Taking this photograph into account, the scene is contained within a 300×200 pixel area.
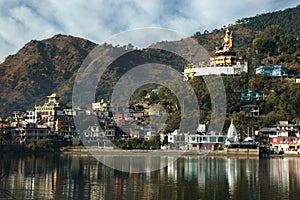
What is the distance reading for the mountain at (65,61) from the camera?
103 meters

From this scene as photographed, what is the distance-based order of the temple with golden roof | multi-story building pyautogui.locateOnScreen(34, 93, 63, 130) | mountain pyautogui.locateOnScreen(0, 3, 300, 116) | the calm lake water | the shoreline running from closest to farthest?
the calm lake water
the shoreline
the temple with golden roof
multi-story building pyautogui.locateOnScreen(34, 93, 63, 130)
mountain pyautogui.locateOnScreen(0, 3, 300, 116)

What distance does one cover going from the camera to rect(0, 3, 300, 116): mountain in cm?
10275

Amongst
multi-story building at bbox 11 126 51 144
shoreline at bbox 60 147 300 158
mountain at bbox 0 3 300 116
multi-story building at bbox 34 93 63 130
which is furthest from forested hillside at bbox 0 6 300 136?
multi-story building at bbox 11 126 51 144

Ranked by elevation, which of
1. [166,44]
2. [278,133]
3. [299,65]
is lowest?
[278,133]

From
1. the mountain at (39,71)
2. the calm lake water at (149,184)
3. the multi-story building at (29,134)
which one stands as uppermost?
the mountain at (39,71)

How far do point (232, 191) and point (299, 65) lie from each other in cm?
4492

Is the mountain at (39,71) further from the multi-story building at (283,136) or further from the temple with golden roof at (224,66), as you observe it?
the multi-story building at (283,136)

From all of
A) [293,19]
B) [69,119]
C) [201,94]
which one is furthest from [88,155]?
[293,19]

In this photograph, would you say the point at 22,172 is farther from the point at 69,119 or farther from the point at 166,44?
the point at 166,44

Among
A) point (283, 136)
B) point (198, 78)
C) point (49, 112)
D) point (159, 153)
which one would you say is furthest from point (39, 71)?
point (283, 136)

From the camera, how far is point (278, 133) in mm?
47156

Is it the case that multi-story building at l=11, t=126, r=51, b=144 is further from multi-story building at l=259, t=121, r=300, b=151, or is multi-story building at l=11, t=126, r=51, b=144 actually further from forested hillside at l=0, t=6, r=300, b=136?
multi-story building at l=259, t=121, r=300, b=151

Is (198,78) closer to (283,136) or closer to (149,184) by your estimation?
(283,136)

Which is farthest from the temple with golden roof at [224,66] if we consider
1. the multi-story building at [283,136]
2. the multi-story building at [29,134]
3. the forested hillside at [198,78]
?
the multi-story building at [29,134]
